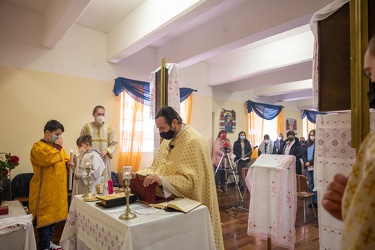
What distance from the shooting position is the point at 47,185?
3227 mm

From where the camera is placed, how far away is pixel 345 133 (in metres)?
1.89

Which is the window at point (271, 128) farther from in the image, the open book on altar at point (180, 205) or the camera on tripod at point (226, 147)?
the open book on altar at point (180, 205)

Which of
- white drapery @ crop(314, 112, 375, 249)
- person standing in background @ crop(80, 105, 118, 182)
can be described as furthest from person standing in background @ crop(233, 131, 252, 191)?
white drapery @ crop(314, 112, 375, 249)

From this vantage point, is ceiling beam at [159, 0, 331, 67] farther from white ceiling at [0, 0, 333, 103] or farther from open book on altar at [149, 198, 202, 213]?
open book on altar at [149, 198, 202, 213]

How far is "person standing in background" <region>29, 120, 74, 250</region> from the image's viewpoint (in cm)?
318

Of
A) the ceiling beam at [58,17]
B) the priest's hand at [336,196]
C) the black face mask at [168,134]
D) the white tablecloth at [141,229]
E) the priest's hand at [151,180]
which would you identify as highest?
the ceiling beam at [58,17]

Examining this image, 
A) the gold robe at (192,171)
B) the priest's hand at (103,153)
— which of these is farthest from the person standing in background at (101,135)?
the gold robe at (192,171)

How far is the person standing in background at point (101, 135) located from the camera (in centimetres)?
445

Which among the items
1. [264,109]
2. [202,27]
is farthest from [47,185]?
[264,109]

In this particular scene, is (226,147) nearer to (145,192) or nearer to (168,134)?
(168,134)

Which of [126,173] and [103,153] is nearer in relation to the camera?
[126,173]

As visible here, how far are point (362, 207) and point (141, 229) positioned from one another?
1.15 m

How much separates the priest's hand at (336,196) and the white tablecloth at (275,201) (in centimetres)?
230

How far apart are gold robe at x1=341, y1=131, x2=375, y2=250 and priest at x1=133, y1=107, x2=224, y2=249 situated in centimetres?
134
